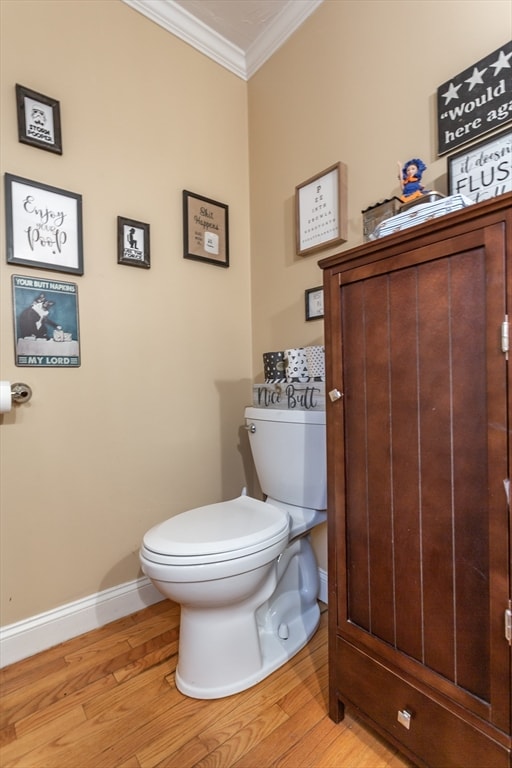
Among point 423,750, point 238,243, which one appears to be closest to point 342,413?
point 423,750

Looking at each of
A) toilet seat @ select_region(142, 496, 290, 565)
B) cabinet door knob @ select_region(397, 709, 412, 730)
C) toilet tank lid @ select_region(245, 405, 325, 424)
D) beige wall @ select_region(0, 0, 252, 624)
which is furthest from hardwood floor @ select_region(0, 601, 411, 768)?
toilet tank lid @ select_region(245, 405, 325, 424)

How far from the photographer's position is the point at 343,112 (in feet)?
4.83

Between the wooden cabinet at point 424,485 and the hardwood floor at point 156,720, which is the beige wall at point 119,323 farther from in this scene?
the wooden cabinet at point 424,485

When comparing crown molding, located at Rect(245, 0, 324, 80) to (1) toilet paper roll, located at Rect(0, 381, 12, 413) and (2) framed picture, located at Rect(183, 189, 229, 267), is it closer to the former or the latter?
(2) framed picture, located at Rect(183, 189, 229, 267)

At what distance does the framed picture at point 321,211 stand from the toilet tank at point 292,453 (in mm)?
716

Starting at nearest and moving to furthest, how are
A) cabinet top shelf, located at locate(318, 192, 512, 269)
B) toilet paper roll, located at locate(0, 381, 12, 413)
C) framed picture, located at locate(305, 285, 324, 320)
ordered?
cabinet top shelf, located at locate(318, 192, 512, 269) → toilet paper roll, located at locate(0, 381, 12, 413) → framed picture, located at locate(305, 285, 324, 320)

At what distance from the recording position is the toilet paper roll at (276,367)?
4.84ft

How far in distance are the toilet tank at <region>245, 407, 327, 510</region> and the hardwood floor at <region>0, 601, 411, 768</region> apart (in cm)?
52

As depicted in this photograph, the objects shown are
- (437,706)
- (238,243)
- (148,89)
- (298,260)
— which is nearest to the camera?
(437,706)

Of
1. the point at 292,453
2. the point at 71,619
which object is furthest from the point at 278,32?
the point at 71,619

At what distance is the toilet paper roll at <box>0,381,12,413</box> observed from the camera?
3.85 feet

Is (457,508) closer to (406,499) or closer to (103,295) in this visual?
(406,499)

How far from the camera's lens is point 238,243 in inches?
74.5

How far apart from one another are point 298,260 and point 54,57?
113 centimetres
